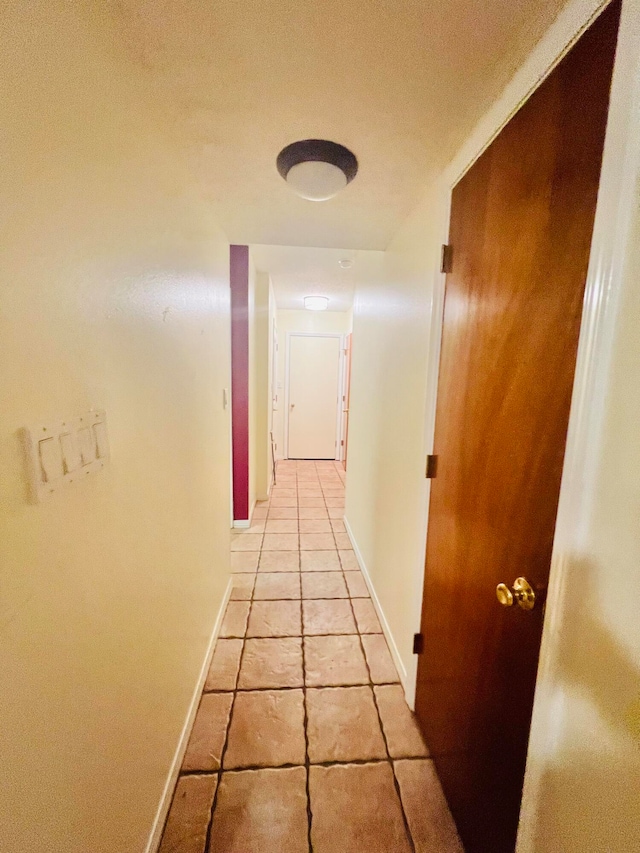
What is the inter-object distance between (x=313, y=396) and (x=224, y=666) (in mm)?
4187

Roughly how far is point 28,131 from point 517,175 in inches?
38.5

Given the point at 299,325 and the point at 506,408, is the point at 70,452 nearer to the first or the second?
the point at 506,408

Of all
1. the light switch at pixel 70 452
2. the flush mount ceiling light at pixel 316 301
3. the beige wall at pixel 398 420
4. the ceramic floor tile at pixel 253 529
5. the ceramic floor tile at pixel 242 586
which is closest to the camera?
the light switch at pixel 70 452

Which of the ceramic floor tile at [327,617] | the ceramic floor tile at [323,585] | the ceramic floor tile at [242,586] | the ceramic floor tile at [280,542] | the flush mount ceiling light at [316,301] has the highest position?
the flush mount ceiling light at [316,301]

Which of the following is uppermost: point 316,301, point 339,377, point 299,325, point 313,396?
point 316,301

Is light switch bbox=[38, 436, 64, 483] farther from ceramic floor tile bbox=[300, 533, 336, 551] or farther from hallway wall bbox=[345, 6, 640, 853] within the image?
ceramic floor tile bbox=[300, 533, 336, 551]

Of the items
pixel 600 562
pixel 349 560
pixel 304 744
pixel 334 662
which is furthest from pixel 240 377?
pixel 600 562

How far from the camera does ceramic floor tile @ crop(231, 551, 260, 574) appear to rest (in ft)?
7.86

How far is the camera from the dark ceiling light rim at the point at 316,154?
1.05 m

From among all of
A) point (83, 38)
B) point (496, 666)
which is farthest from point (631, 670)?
point (83, 38)

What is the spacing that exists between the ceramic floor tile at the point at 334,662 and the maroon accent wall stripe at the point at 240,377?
1.51 m

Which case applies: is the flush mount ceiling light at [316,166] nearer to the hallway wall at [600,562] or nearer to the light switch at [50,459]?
the hallway wall at [600,562]

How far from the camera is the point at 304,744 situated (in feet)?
4.10

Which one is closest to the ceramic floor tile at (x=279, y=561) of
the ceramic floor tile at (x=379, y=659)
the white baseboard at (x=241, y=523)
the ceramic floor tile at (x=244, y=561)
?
the ceramic floor tile at (x=244, y=561)
